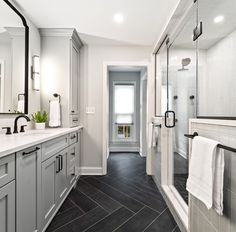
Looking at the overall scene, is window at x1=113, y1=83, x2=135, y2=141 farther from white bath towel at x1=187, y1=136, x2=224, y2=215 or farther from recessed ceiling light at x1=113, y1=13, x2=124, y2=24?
white bath towel at x1=187, y1=136, x2=224, y2=215

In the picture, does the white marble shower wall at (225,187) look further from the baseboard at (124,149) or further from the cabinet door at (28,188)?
the baseboard at (124,149)

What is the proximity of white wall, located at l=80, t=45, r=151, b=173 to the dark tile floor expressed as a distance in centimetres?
43

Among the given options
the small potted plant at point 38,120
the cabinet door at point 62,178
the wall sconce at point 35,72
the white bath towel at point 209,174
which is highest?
the wall sconce at point 35,72

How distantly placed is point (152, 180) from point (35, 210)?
6.42 ft

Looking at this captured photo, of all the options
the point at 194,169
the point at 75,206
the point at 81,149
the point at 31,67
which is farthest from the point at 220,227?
the point at 31,67

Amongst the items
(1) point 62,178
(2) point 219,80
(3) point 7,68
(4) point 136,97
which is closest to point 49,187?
(1) point 62,178

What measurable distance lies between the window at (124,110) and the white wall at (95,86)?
176 centimetres

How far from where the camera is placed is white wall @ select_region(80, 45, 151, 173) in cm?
296

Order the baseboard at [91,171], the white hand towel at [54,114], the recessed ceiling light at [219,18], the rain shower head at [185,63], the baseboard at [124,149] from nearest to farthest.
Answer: the recessed ceiling light at [219,18] < the rain shower head at [185,63] < the white hand towel at [54,114] < the baseboard at [91,171] < the baseboard at [124,149]

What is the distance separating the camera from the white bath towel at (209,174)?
90 cm

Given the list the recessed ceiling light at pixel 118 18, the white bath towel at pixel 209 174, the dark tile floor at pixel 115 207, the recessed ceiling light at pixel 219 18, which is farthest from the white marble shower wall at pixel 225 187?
the recessed ceiling light at pixel 118 18

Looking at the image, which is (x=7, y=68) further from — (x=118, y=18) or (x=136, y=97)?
(x=136, y=97)

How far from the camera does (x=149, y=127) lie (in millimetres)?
2828

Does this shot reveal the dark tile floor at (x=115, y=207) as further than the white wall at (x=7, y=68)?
No
